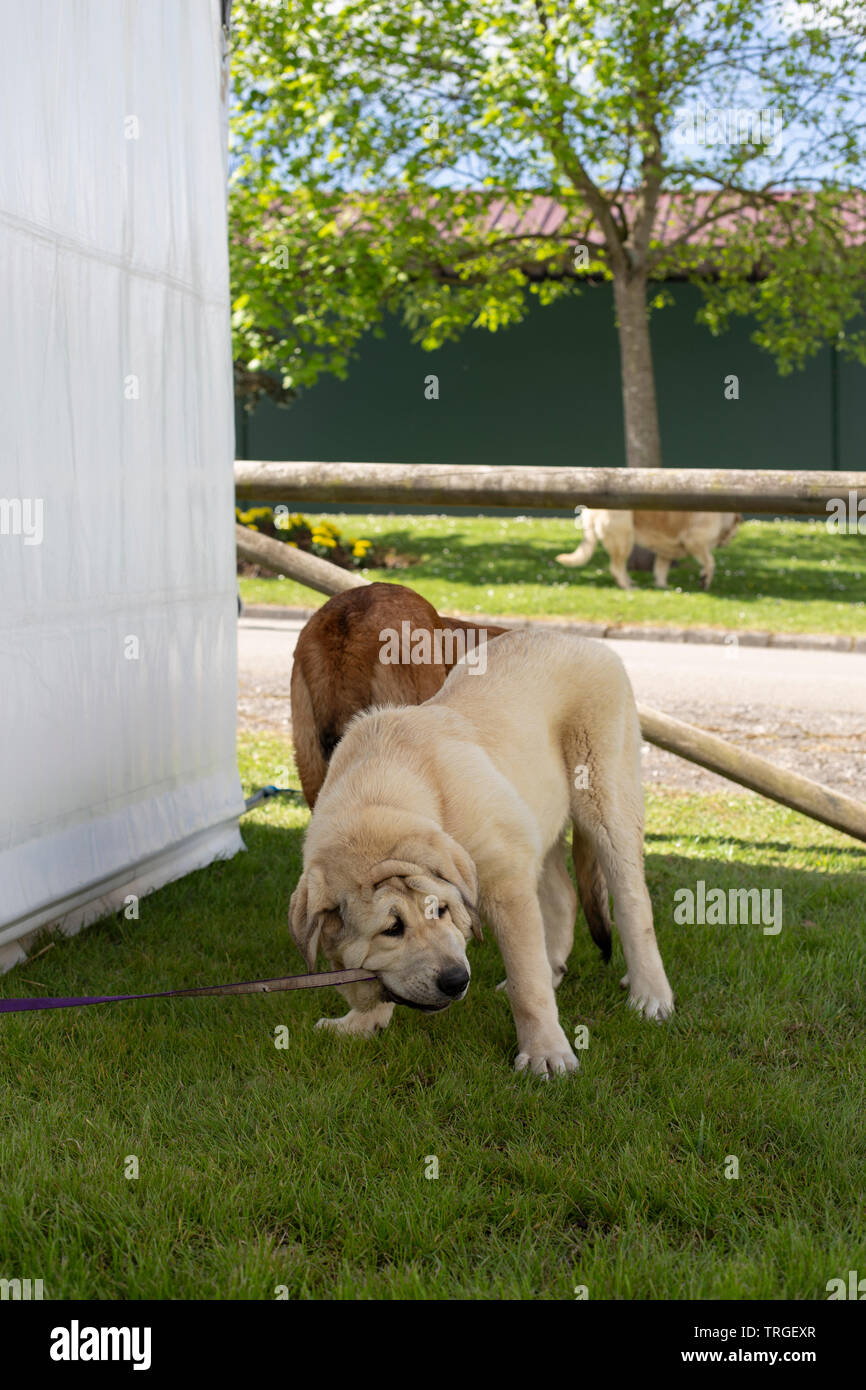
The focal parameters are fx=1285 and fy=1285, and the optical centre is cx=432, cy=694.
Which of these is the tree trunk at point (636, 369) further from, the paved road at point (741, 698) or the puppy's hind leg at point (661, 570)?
the paved road at point (741, 698)

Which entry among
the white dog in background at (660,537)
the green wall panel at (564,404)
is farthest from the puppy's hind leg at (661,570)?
the green wall panel at (564,404)

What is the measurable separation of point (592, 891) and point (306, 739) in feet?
4.38

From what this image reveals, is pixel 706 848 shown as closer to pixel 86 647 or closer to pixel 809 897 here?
pixel 809 897

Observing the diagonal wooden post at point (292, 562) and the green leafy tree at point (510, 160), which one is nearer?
the diagonal wooden post at point (292, 562)

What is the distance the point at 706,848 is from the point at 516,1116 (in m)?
3.35

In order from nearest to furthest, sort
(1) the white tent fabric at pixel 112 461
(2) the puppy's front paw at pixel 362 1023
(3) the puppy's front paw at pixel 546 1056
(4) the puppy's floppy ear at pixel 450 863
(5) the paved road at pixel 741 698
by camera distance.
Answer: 1. (4) the puppy's floppy ear at pixel 450 863
2. (3) the puppy's front paw at pixel 546 1056
3. (2) the puppy's front paw at pixel 362 1023
4. (1) the white tent fabric at pixel 112 461
5. (5) the paved road at pixel 741 698

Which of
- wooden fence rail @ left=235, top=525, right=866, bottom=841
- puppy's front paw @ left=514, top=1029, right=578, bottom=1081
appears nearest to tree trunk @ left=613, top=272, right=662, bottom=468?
wooden fence rail @ left=235, top=525, right=866, bottom=841

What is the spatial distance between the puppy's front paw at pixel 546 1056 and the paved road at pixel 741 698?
183 inches

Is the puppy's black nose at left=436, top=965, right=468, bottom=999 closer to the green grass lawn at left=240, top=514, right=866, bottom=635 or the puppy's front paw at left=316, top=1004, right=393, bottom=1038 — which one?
the puppy's front paw at left=316, top=1004, right=393, bottom=1038

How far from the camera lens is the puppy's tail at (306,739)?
509 cm

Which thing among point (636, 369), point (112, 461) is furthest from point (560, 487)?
point (636, 369)

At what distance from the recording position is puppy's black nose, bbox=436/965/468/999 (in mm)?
3332

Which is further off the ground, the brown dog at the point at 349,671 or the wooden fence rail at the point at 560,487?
the wooden fence rail at the point at 560,487

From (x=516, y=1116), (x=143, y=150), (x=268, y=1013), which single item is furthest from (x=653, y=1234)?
(x=143, y=150)
